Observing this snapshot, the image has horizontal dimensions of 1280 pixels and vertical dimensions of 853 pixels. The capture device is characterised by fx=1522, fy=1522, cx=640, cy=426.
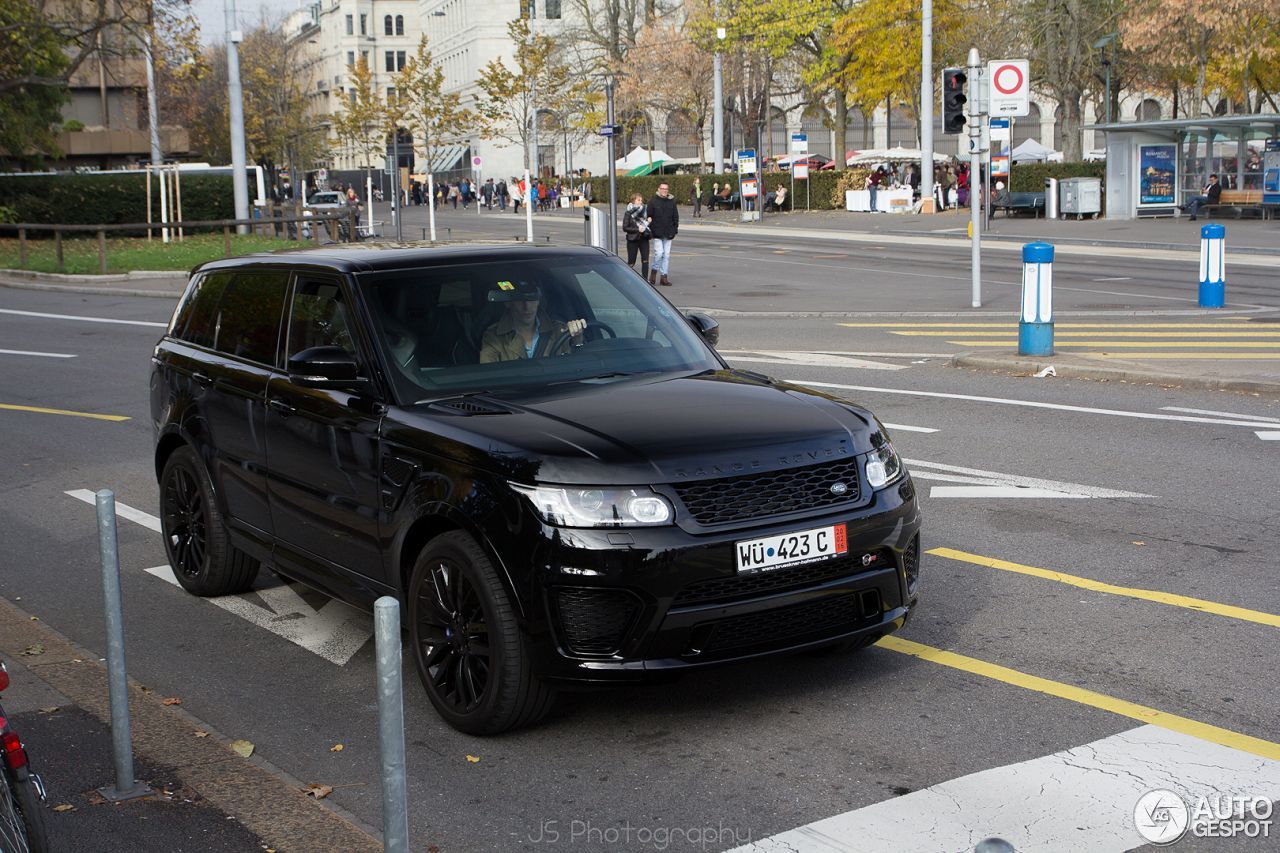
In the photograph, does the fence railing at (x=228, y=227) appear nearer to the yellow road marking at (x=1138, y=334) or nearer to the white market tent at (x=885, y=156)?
the yellow road marking at (x=1138, y=334)

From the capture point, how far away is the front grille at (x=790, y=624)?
5062 mm

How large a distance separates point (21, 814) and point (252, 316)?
383 cm

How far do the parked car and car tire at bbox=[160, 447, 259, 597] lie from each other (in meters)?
0.14

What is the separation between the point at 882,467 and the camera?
218 inches

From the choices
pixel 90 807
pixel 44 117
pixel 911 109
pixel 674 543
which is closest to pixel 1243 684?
pixel 674 543

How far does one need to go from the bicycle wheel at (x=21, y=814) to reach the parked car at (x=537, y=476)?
1780 millimetres

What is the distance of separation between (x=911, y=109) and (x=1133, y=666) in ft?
217

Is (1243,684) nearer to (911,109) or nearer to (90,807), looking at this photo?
(90,807)

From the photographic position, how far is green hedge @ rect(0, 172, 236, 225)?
46531 millimetres

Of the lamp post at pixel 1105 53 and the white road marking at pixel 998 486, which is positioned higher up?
the lamp post at pixel 1105 53

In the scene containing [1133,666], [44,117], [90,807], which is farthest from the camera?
[44,117]

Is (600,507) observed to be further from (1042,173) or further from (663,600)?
(1042,173)

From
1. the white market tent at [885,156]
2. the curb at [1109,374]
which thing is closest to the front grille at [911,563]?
the curb at [1109,374]

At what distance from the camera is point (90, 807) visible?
4.67 m
